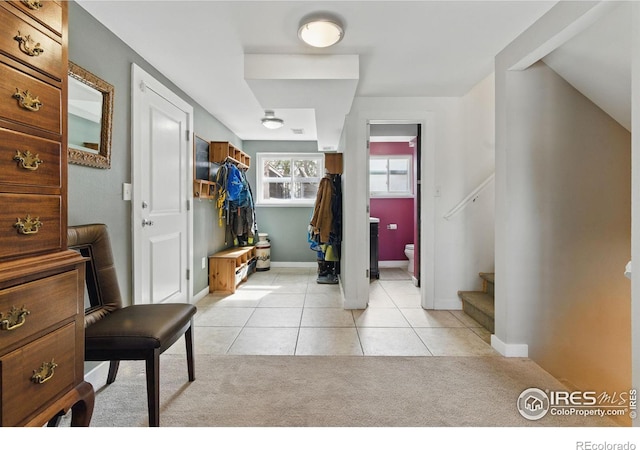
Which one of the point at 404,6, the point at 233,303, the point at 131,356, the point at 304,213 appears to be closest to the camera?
the point at 131,356

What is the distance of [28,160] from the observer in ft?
3.11

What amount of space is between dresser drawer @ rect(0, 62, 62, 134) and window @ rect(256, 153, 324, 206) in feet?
14.6

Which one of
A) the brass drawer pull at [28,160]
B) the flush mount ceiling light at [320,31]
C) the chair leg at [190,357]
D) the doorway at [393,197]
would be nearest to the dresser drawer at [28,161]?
the brass drawer pull at [28,160]

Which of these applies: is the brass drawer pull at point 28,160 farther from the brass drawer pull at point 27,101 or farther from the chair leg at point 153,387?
the chair leg at point 153,387

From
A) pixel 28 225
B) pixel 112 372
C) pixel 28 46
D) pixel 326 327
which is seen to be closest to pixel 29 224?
pixel 28 225

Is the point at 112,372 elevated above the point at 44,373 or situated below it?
below

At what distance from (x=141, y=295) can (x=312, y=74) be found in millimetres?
2076

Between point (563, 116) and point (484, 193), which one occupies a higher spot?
point (563, 116)

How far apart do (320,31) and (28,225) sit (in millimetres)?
1726

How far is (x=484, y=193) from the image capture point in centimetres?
313

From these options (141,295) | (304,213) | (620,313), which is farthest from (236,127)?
(620,313)

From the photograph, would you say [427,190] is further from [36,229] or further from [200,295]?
[36,229]

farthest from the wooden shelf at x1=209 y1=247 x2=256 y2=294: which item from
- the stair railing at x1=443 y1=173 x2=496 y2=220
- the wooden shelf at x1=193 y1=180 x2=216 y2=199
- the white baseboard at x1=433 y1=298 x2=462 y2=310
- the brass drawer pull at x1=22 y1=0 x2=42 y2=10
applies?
the brass drawer pull at x1=22 y1=0 x2=42 y2=10
